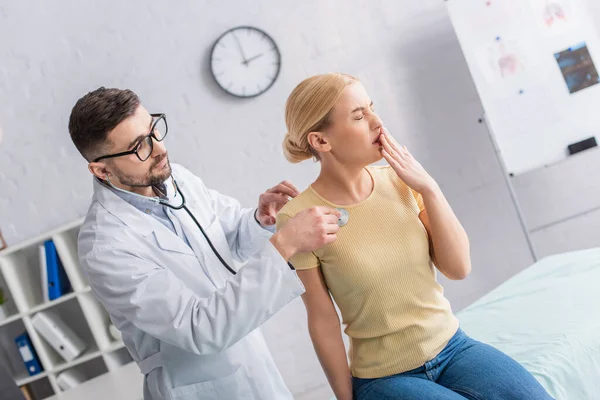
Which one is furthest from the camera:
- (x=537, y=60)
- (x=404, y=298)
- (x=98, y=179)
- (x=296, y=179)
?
(x=296, y=179)

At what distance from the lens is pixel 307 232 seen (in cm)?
139

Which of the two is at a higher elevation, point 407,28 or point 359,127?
point 407,28

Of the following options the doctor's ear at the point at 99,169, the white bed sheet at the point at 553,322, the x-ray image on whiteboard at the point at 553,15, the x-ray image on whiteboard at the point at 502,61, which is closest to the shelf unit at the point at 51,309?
the doctor's ear at the point at 99,169

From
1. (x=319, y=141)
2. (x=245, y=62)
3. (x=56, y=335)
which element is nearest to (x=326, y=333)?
(x=319, y=141)

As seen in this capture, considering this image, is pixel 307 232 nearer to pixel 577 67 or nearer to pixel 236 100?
pixel 236 100

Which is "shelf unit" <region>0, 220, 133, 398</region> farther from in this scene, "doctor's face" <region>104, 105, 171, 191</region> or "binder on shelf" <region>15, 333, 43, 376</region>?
"doctor's face" <region>104, 105, 171, 191</region>

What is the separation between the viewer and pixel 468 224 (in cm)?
330

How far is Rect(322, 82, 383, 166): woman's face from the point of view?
150 cm

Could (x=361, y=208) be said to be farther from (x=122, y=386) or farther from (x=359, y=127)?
(x=122, y=386)

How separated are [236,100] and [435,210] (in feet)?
6.15

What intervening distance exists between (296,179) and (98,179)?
156 centimetres

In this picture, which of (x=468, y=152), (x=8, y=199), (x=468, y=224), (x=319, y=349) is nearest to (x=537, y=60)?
(x=468, y=152)

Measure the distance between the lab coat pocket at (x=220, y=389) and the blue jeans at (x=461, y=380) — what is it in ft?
1.06

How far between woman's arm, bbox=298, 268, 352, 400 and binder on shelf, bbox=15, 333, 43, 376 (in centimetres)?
191
